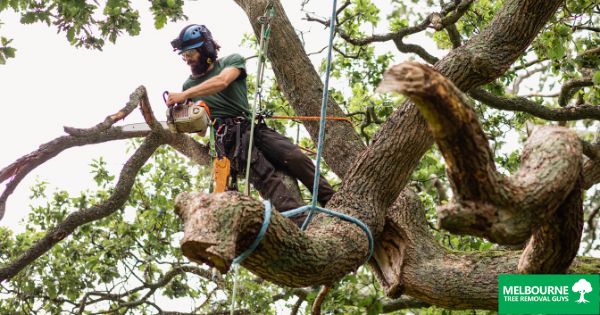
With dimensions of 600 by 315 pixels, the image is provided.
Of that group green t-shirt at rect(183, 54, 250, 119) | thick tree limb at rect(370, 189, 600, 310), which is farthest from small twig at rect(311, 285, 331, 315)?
green t-shirt at rect(183, 54, 250, 119)

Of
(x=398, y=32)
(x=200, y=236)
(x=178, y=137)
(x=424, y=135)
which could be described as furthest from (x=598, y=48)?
(x=200, y=236)

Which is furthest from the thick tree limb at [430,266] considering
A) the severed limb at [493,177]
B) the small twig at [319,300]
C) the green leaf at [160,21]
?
the green leaf at [160,21]

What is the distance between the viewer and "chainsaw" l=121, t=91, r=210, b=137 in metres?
5.04

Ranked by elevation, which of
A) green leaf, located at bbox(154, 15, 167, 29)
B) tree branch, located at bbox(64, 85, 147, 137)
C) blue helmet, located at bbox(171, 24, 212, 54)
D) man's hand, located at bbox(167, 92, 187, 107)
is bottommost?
tree branch, located at bbox(64, 85, 147, 137)

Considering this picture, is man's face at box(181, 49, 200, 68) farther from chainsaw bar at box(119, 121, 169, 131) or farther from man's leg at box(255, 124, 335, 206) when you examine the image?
man's leg at box(255, 124, 335, 206)

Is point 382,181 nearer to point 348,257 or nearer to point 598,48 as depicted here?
point 348,257

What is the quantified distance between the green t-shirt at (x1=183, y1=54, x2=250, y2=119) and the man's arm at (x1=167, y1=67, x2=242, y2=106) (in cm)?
18

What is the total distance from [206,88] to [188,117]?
0.23m

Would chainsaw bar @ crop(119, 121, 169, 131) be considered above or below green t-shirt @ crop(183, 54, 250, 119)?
below

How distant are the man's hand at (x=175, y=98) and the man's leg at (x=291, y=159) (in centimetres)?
56

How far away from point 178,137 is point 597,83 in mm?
3234

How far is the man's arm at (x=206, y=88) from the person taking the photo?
507 centimetres

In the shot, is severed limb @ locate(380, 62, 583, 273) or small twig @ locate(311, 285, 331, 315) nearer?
severed limb @ locate(380, 62, 583, 273)

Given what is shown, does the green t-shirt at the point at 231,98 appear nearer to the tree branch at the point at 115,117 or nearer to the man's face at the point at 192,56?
the man's face at the point at 192,56
